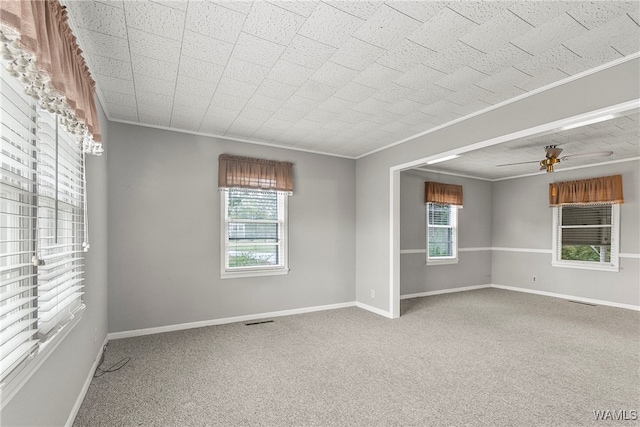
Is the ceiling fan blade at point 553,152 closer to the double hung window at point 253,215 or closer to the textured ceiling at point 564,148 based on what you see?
the textured ceiling at point 564,148

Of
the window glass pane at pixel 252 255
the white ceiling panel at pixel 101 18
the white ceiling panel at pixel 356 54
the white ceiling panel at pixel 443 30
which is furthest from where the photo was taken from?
the window glass pane at pixel 252 255

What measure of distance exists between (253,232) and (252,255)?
0.33 m

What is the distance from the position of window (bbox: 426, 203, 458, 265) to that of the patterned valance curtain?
227 inches

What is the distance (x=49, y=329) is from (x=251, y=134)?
3143 mm

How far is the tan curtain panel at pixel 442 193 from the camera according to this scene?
20.8 ft

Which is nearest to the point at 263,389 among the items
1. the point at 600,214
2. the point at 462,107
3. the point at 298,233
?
the point at 298,233

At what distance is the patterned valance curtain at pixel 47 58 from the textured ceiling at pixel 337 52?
1.28ft

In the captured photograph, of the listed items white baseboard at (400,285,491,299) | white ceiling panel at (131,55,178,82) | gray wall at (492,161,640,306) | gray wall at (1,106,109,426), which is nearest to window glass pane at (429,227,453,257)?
white baseboard at (400,285,491,299)

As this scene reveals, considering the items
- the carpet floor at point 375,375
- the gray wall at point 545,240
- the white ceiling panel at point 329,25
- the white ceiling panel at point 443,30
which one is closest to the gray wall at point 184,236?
the carpet floor at point 375,375

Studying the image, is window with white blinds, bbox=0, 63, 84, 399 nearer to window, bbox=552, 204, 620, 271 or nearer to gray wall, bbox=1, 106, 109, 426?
gray wall, bbox=1, 106, 109, 426

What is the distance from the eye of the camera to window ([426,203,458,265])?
651 centimetres

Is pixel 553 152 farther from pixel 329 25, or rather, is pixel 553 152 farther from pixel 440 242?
pixel 329 25

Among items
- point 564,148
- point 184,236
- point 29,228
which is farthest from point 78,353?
point 564,148

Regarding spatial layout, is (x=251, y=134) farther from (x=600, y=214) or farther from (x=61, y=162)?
(x=600, y=214)
